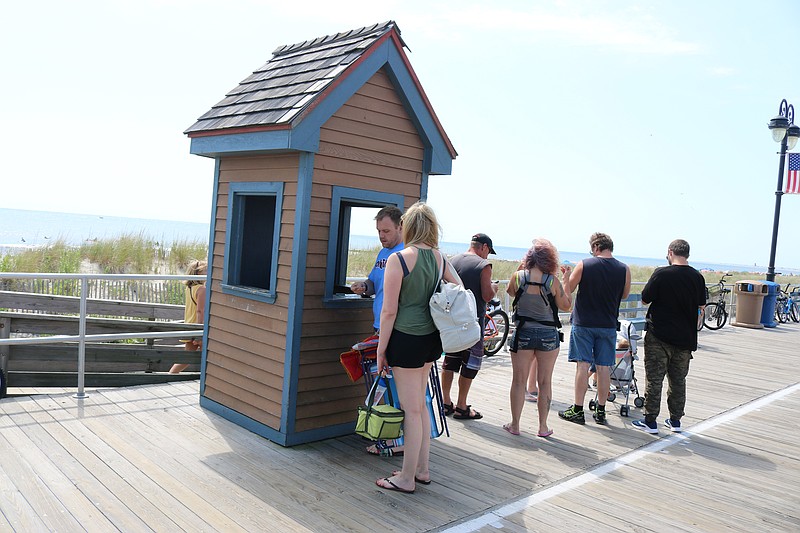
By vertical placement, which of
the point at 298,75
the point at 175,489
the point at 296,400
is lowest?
the point at 175,489

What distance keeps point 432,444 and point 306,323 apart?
1465 millimetres

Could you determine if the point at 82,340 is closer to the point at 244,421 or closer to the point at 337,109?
the point at 244,421

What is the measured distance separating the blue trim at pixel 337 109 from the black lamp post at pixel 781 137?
40.9ft

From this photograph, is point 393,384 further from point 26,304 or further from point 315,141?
point 26,304

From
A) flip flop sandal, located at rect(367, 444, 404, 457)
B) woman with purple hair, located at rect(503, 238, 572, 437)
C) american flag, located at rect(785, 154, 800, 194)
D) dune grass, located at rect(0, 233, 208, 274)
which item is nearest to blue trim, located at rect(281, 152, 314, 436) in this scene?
flip flop sandal, located at rect(367, 444, 404, 457)

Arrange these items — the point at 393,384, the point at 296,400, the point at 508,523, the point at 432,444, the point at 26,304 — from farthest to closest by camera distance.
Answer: the point at 26,304 < the point at 432,444 < the point at 296,400 < the point at 393,384 < the point at 508,523

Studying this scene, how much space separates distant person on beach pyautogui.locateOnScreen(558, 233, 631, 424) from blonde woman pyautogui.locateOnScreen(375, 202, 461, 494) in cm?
231

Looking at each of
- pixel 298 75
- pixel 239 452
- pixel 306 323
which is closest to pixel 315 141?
pixel 298 75

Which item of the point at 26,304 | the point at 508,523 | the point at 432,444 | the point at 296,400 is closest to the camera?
the point at 508,523

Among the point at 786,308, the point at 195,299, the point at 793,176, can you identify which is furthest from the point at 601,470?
the point at 786,308

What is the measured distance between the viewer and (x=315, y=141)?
4.84 metres

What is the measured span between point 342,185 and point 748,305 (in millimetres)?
13851

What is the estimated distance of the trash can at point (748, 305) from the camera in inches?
608

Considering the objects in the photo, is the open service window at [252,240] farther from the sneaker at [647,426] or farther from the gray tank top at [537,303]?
the sneaker at [647,426]
